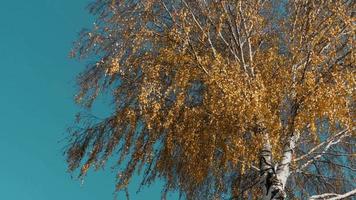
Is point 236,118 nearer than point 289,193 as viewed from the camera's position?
Yes

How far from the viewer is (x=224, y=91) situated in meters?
7.82

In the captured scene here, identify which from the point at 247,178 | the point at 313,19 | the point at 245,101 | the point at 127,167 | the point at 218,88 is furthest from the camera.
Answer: the point at 247,178

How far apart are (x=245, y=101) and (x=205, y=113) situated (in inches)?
39.1

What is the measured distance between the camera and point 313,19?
8.89 m

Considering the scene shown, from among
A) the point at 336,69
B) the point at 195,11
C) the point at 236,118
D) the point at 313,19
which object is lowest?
the point at 236,118

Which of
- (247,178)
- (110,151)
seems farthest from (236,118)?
(247,178)

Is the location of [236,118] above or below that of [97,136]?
below

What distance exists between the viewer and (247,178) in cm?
1156

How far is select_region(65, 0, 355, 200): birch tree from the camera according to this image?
794 cm

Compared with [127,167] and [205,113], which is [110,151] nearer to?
[127,167]

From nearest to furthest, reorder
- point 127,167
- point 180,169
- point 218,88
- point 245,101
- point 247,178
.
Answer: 1. point 245,101
2. point 218,88
3. point 127,167
4. point 180,169
5. point 247,178

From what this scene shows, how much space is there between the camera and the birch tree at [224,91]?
794cm

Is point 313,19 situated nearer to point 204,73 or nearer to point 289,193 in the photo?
point 204,73

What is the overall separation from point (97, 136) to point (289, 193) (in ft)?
13.4
